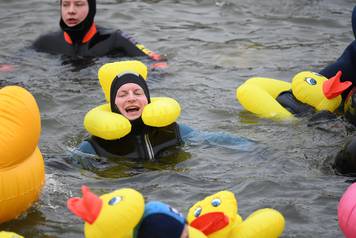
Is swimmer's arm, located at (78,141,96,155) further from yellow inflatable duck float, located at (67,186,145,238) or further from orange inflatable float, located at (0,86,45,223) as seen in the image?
yellow inflatable duck float, located at (67,186,145,238)

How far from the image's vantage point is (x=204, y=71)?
393 inches

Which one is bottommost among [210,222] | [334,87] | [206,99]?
[206,99]

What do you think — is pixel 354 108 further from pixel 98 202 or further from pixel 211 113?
pixel 98 202

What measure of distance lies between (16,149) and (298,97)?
11.8 ft

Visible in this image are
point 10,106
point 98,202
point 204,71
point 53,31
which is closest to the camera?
point 98,202

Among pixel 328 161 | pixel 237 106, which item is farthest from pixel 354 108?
pixel 237 106

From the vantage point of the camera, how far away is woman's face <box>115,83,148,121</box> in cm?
714

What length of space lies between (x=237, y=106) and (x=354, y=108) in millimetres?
1532

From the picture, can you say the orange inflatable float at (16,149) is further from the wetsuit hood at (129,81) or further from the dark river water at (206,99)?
the wetsuit hood at (129,81)

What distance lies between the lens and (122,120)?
22.8 ft

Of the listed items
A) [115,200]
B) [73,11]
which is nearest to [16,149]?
[115,200]

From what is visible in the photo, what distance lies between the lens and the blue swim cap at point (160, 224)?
14.7ft

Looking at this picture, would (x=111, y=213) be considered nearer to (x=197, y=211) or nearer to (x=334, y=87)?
(x=197, y=211)

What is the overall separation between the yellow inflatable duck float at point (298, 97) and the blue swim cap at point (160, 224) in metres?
3.73
